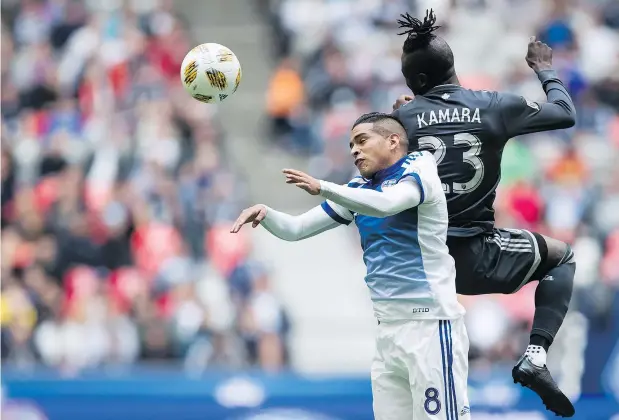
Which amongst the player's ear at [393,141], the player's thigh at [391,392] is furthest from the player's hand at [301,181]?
the player's thigh at [391,392]

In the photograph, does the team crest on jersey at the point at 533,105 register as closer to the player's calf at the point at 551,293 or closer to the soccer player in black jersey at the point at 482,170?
the soccer player in black jersey at the point at 482,170

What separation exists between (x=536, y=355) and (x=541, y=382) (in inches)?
6.8

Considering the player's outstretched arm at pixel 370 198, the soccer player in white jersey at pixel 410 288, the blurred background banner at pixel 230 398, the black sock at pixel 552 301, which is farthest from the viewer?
the blurred background banner at pixel 230 398

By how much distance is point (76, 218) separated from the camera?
15.0 m

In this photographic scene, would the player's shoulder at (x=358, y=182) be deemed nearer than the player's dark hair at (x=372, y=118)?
No

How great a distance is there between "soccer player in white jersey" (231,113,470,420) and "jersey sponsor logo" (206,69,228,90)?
93 centimetres

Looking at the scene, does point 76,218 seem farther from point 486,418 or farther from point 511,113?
point 511,113

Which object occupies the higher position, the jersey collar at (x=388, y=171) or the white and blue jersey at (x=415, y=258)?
the jersey collar at (x=388, y=171)

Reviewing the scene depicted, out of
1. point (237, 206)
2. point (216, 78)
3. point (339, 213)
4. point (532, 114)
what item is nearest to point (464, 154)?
point (532, 114)

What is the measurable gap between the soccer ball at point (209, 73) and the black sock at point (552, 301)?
2.27m

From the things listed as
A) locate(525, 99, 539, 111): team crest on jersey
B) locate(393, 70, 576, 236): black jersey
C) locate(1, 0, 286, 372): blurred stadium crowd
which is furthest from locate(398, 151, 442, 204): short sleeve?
locate(1, 0, 286, 372): blurred stadium crowd

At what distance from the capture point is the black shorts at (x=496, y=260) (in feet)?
24.9

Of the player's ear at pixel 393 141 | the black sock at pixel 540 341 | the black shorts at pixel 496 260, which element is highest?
the player's ear at pixel 393 141

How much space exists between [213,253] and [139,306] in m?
1.25
